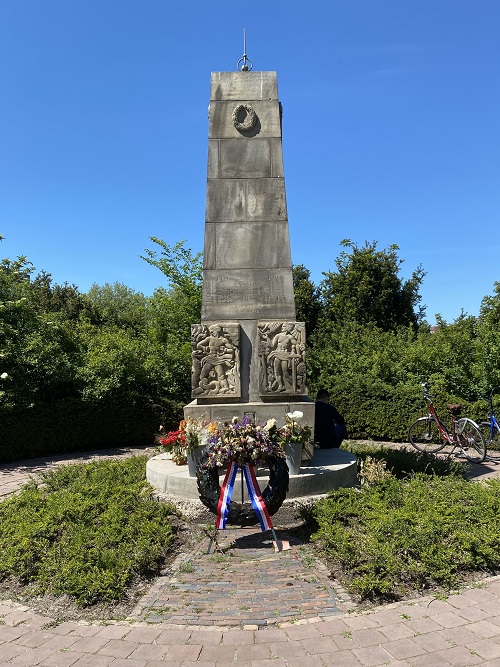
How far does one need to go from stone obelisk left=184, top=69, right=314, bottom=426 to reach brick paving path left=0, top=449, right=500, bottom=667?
3.03 metres

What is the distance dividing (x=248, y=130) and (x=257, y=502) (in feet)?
17.9

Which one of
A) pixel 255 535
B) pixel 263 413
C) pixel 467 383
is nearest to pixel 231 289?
pixel 263 413

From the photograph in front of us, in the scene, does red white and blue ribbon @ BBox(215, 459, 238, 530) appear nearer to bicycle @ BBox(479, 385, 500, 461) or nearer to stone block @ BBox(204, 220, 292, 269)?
stone block @ BBox(204, 220, 292, 269)

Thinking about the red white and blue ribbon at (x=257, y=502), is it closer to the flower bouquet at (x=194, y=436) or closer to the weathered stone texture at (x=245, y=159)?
the flower bouquet at (x=194, y=436)

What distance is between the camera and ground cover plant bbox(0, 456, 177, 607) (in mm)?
4086

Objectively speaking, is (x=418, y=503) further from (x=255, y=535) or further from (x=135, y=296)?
(x=135, y=296)

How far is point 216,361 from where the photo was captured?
23.7ft

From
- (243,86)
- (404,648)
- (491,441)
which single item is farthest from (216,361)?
(491,441)

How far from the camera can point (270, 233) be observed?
751cm

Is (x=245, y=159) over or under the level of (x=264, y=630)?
over

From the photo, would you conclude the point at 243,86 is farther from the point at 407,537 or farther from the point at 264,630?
the point at 264,630

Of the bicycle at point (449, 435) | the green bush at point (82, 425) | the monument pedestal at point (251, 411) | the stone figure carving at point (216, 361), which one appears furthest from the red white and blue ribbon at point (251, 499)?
the green bush at point (82, 425)

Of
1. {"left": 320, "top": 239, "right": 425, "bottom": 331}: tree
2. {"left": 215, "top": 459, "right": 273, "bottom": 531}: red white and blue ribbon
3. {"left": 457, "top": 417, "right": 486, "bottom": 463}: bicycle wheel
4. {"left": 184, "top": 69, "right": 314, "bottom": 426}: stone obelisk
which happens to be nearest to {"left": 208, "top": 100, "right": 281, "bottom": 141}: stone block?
{"left": 184, "top": 69, "right": 314, "bottom": 426}: stone obelisk

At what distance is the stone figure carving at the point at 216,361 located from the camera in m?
7.19
